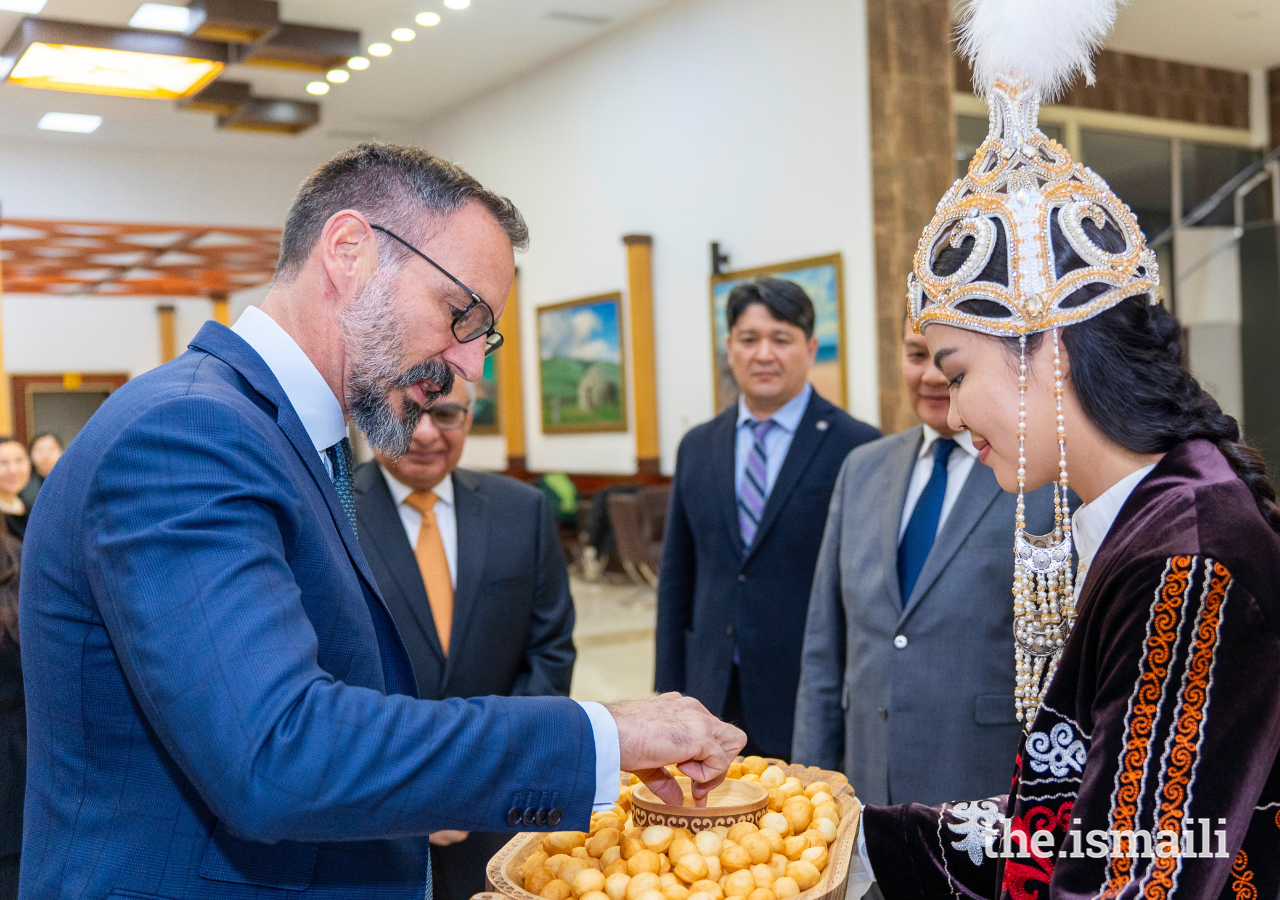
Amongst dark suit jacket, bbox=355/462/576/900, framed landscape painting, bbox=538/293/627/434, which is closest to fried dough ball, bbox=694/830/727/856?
dark suit jacket, bbox=355/462/576/900

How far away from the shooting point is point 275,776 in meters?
1.14

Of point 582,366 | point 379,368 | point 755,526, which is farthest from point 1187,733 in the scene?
point 582,366

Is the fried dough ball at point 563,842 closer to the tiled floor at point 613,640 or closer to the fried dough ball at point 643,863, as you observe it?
the fried dough ball at point 643,863

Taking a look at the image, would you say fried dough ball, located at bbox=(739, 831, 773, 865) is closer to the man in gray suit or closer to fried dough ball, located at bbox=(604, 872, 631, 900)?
Answer: fried dough ball, located at bbox=(604, 872, 631, 900)

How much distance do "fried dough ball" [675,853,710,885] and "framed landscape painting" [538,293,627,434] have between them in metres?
9.53

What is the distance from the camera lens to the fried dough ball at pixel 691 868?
146 cm

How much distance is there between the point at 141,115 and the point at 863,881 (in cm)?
1227

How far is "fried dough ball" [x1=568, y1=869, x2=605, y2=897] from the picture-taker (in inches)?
57.2

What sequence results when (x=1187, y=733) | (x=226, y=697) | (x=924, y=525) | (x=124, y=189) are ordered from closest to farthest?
1. (x=226, y=697)
2. (x=1187, y=733)
3. (x=924, y=525)
4. (x=124, y=189)

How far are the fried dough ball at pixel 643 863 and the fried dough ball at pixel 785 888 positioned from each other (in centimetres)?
17

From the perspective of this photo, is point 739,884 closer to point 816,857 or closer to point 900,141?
point 816,857

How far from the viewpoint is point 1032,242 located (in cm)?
155

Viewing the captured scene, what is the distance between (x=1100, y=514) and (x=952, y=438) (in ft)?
4.09

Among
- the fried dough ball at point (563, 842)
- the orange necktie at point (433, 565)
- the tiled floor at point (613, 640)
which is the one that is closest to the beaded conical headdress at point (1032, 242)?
the fried dough ball at point (563, 842)
